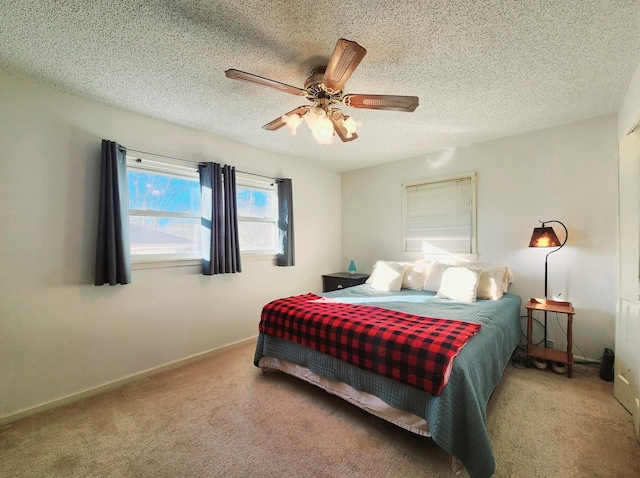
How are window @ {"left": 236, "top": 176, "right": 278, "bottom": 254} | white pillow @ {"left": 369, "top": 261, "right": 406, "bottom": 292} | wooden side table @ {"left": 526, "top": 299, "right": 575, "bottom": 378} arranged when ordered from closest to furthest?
wooden side table @ {"left": 526, "top": 299, "right": 575, "bottom": 378} < white pillow @ {"left": 369, "top": 261, "right": 406, "bottom": 292} < window @ {"left": 236, "top": 176, "right": 278, "bottom": 254}

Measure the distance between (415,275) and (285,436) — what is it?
7.56 feet

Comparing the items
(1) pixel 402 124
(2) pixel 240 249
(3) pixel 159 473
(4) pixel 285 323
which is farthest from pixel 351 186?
(3) pixel 159 473

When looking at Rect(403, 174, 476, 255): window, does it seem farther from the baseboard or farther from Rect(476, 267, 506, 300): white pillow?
the baseboard

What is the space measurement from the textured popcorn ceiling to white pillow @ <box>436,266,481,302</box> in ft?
5.04

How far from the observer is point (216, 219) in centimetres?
283

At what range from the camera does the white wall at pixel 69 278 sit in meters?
1.90

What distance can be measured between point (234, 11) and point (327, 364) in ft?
7.43

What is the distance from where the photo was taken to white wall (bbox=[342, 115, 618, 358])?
255 cm

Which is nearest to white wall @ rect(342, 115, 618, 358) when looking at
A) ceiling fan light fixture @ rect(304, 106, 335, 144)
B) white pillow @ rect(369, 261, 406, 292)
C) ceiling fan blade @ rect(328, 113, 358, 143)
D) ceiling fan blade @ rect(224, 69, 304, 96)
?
white pillow @ rect(369, 261, 406, 292)

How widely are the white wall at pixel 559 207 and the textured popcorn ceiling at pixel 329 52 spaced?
1.23 feet

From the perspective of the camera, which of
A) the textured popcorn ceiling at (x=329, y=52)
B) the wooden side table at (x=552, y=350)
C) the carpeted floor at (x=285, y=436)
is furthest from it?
the wooden side table at (x=552, y=350)

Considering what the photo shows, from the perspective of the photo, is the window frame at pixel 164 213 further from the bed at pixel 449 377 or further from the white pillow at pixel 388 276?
the white pillow at pixel 388 276

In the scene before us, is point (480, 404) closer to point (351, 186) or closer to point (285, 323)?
point (285, 323)

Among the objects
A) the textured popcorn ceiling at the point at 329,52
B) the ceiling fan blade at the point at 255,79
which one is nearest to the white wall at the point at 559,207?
the textured popcorn ceiling at the point at 329,52
